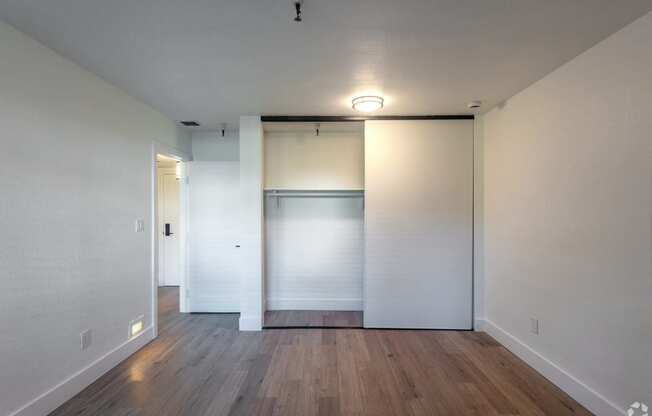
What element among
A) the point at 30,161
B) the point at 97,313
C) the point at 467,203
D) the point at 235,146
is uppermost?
the point at 235,146

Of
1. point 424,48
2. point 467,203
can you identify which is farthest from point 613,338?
point 424,48

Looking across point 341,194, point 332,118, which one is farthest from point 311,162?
point 332,118

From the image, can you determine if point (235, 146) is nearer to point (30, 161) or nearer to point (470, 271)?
point (30, 161)

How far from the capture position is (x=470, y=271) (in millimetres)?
3387

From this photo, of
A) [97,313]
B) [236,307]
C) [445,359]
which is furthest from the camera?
[236,307]

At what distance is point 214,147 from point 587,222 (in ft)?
13.5

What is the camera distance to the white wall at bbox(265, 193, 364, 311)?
13.4 feet

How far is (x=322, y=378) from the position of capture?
2408mm

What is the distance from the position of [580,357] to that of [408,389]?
124 cm

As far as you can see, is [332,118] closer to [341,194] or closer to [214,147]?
[341,194]

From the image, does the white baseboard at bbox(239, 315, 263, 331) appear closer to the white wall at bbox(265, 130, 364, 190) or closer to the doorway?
the white wall at bbox(265, 130, 364, 190)

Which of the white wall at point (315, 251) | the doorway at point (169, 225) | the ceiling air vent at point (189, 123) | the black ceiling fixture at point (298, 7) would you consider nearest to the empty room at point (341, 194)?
the black ceiling fixture at point (298, 7)

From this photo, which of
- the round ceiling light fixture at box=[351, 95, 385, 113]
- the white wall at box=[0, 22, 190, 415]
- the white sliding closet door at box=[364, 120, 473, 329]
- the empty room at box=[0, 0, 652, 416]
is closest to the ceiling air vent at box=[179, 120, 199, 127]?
the empty room at box=[0, 0, 652, 416]

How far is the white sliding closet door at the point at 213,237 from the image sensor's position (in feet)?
13.0
